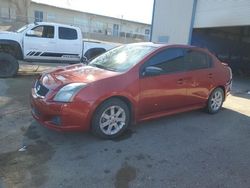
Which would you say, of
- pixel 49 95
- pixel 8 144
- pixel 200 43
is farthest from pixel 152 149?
pixel 200 43

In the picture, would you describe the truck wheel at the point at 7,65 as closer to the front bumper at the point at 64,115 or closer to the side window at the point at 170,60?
the front bumper at the point at 64,115

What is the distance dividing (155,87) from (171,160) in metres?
1.40

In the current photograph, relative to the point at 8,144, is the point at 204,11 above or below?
above

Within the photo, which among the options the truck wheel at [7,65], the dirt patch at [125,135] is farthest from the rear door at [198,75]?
the truck wheel at [7,65]

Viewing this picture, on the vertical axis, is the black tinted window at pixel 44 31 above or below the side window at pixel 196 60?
above

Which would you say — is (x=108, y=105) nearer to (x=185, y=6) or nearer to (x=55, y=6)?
(x=185, y=6)

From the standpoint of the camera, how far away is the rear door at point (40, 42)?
9672 millimetres

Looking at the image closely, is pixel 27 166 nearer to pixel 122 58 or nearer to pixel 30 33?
pixel 122 58

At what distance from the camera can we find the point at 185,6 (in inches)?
584

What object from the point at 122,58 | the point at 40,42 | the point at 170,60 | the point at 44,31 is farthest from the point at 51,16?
the point at 170,60

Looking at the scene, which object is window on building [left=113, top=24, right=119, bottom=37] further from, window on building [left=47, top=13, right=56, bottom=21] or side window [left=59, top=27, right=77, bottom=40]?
side window [left=59, top=27, right=77, bottom=40]

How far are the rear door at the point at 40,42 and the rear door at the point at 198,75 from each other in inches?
233

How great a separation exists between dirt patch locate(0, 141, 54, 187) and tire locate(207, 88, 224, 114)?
3735 mm

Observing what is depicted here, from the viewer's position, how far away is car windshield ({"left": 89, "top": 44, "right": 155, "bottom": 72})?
4.83 meters
